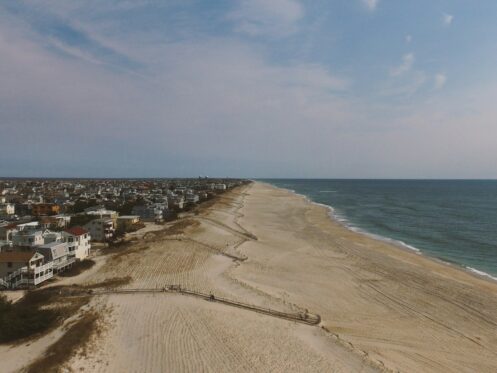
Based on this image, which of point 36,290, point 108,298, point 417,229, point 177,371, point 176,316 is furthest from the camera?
point 417,229

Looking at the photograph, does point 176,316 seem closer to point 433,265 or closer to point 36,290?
point 36,290

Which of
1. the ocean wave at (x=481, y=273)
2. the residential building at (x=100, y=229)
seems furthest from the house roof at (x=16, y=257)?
the ocean wave at (x=481, y=273)

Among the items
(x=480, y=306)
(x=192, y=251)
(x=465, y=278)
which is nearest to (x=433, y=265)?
(x=465, y=278)

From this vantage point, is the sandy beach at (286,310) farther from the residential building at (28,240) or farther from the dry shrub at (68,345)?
the residential building at (28,240)

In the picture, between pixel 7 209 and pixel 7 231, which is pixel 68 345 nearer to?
pixel 7 231

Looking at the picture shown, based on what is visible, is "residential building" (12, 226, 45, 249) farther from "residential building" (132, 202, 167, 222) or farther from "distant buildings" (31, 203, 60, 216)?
"distant buildings" (31, 203, 60, 216)

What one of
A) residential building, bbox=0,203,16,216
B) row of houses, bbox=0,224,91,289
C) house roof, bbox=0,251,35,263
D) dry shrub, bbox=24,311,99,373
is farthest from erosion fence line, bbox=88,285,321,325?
residential building, bbox=0,203,16,216

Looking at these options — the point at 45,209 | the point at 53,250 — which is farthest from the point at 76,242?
the point at 45,209
